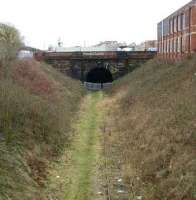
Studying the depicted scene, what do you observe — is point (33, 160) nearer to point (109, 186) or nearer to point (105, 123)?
point (109, 186)

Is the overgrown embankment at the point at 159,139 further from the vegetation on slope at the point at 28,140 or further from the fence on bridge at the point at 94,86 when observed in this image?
the fence on bridge at the point at 94,86

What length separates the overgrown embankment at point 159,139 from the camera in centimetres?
1783

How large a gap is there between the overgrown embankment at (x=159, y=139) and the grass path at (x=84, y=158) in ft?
3.22

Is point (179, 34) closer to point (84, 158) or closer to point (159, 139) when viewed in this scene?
point (159, 139)

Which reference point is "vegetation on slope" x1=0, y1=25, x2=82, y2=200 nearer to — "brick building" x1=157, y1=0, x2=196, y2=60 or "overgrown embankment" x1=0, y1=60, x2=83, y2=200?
"overgrown embankment" x1=0, y1=60, x2=83, y2=200

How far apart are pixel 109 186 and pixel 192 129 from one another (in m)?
4.68

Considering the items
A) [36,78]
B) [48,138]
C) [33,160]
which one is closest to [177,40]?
[36,78]

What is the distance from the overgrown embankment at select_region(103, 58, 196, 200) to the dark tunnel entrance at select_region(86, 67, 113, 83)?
3171 cm

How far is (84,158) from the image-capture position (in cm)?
2403

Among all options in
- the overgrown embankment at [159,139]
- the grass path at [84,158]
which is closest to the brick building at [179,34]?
the overgrown embankment at [159,139]

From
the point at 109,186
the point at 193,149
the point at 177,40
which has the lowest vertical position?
the point at 109,186

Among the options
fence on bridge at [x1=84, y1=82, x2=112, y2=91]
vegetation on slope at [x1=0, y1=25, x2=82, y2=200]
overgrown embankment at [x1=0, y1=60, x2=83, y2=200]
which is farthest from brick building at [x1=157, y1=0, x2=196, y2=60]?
overgrown embankment at [x1=0, y1=60, x2=83, y2=200]

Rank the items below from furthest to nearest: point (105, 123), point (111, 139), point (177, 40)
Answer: point (177, 40)
point (105, 123)
point (111, 139)

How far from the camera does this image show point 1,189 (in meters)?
16.6
